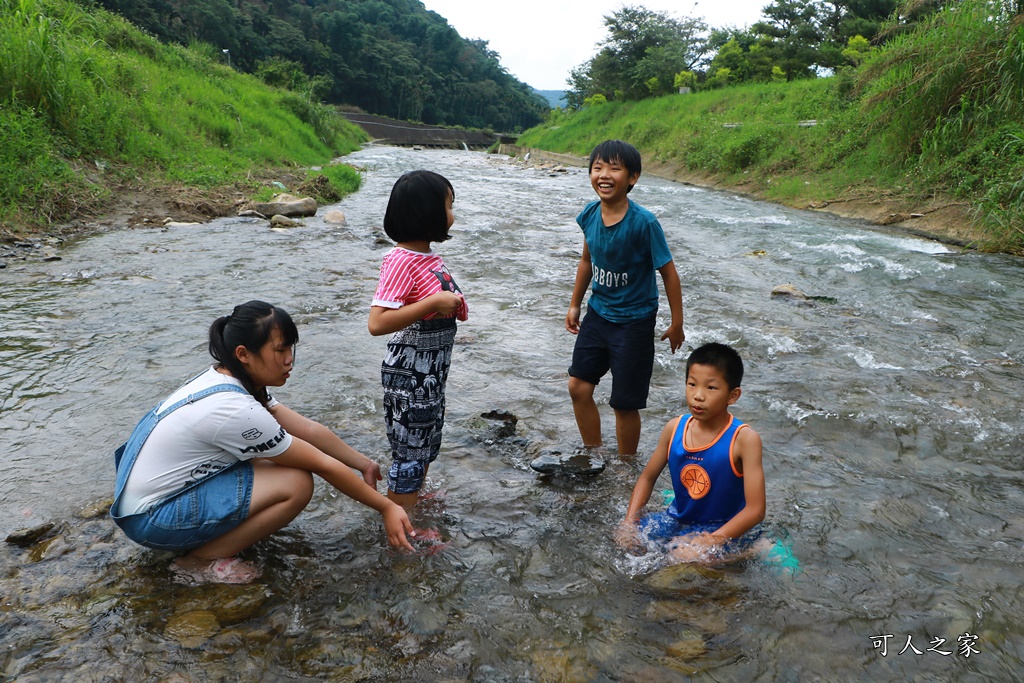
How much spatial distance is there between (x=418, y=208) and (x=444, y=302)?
14.6 inches

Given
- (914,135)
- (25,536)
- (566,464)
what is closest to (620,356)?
(566,464)

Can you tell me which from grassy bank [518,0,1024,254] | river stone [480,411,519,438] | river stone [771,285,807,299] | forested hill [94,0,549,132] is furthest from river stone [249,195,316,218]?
forested hill [94,0,549,132]

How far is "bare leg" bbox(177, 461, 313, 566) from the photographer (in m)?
2.39

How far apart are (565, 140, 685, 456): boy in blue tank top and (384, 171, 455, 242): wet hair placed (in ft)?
2.56

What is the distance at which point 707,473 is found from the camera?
8.72 feet

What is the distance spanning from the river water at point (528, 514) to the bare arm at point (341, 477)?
0.64 feet

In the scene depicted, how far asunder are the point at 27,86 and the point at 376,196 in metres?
6.19

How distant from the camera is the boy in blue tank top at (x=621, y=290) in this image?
10.1 feet

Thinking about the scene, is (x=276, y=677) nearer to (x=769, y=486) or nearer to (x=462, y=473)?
(x=462, y=473)

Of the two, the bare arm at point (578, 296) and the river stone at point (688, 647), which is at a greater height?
the bare arm at point (578, 296)

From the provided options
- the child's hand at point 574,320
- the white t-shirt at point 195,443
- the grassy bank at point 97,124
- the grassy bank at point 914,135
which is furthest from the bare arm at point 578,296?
the grassy bank at point 914,135

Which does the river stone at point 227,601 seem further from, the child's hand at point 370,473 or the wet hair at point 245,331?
the wet hair at point 245,331

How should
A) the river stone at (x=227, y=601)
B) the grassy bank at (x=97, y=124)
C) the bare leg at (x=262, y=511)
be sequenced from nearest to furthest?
the river stone at (x=227, y=601)
the bare leg at (x=262, y=511)
the grassy bank at (x=97, y=124)

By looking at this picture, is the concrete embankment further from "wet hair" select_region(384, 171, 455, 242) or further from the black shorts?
"wet hair" select_region(384, 171, 455, 242)
